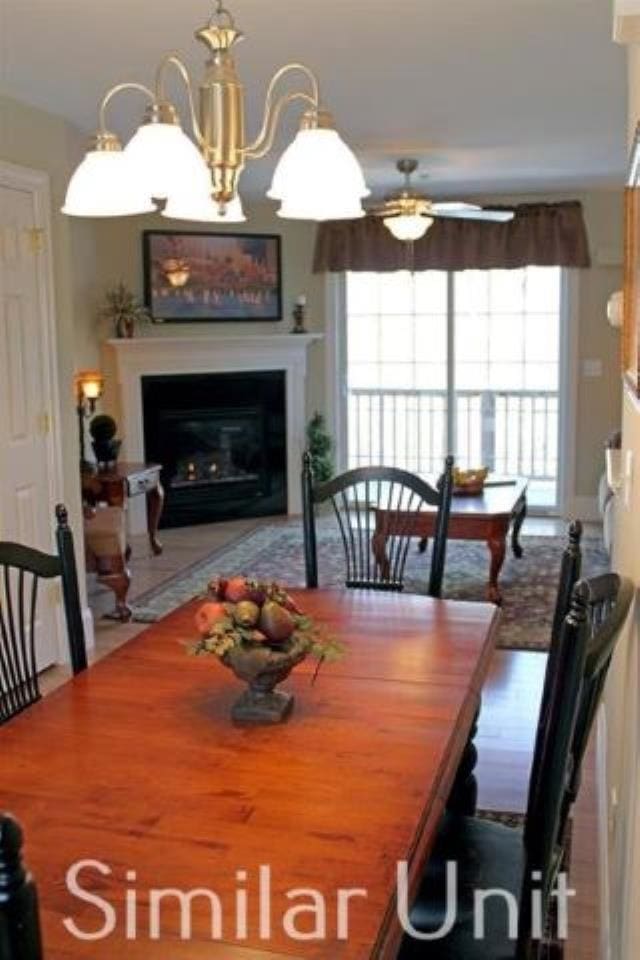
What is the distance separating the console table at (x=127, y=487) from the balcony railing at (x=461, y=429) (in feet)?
7.21

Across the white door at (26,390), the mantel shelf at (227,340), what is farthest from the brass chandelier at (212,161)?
the mantel shelf at (227,340)

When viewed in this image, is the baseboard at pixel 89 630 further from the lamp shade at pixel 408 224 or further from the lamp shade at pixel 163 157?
the lamp shade at pixel 163 157

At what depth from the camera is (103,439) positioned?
6.50 meters

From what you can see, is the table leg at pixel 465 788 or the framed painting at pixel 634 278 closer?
the framed painting at pixel 634 278

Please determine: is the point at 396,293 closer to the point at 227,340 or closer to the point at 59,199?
the point at 227,340

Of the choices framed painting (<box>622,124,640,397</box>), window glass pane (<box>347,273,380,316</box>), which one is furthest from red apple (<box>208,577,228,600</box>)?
window glass pane (<box>347,273,380,316</box>)

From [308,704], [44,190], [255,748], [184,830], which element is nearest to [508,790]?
[308,704]

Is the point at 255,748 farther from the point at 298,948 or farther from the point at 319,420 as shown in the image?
the point at 319,420

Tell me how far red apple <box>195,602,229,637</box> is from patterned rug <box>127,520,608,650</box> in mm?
3147

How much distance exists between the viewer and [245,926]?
1217 mm

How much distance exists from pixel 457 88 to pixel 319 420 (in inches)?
165

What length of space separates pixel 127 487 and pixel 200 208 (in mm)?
4205

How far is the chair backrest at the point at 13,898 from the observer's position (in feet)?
2.43

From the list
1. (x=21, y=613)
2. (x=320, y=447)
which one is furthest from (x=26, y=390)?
(x=320, y=447)
